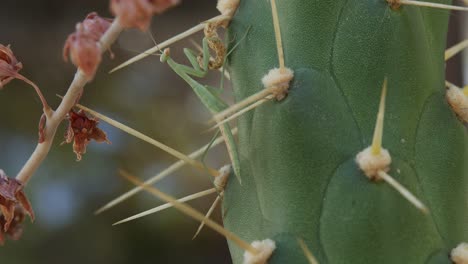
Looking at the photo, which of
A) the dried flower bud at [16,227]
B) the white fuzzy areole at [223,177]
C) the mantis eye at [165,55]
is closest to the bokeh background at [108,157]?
the mantis eye at [165,55]

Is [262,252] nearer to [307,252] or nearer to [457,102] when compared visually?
[307,252]

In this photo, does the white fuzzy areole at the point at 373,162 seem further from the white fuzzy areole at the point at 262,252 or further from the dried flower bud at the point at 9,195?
the dried flower bud at the point at 9,195

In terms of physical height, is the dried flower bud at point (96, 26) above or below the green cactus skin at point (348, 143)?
above

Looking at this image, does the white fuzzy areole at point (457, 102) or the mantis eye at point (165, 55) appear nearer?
the white fuzzy areole at point (457, 102)

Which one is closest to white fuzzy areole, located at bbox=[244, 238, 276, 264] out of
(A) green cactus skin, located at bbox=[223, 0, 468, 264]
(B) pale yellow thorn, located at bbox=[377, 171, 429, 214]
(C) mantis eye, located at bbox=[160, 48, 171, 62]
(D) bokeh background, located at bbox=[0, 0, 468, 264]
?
(A) green cactus skin, located at bbox=[223, 0, 468, 264]

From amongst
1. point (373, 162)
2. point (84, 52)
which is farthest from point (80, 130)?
point (373, 162)

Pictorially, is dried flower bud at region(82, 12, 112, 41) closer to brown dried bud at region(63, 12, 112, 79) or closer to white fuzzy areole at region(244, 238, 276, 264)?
brown dried bud at region(63, 12, 112, 79)
